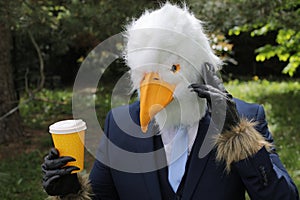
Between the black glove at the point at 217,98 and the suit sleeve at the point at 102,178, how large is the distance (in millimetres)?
466

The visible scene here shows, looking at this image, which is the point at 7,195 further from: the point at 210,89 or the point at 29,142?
the point at 210,89

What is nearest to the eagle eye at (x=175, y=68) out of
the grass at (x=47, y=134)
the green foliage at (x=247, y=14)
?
the grass at (x=47, y=134)

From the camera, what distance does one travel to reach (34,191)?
4.08m

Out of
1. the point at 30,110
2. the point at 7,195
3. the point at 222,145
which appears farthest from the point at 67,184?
the point at 30,110

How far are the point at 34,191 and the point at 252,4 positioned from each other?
10.2ft

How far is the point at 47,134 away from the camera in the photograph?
571cm

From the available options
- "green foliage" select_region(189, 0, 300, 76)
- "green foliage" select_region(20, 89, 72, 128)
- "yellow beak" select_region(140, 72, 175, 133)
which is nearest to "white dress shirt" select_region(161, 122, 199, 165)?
"yellow beak" select_region(140, 72, 175, 133)

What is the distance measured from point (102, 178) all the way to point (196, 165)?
0.37 metres

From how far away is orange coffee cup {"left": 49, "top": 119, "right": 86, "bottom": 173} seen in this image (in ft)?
4.64

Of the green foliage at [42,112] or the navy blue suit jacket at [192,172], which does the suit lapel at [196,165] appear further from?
the green foliage at [42,112]

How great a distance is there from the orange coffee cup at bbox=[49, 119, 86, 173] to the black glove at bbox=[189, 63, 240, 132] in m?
0.38

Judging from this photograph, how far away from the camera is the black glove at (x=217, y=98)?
1.33 m

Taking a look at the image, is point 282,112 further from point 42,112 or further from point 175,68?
point 175,68

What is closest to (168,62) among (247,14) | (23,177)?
(23,177)
